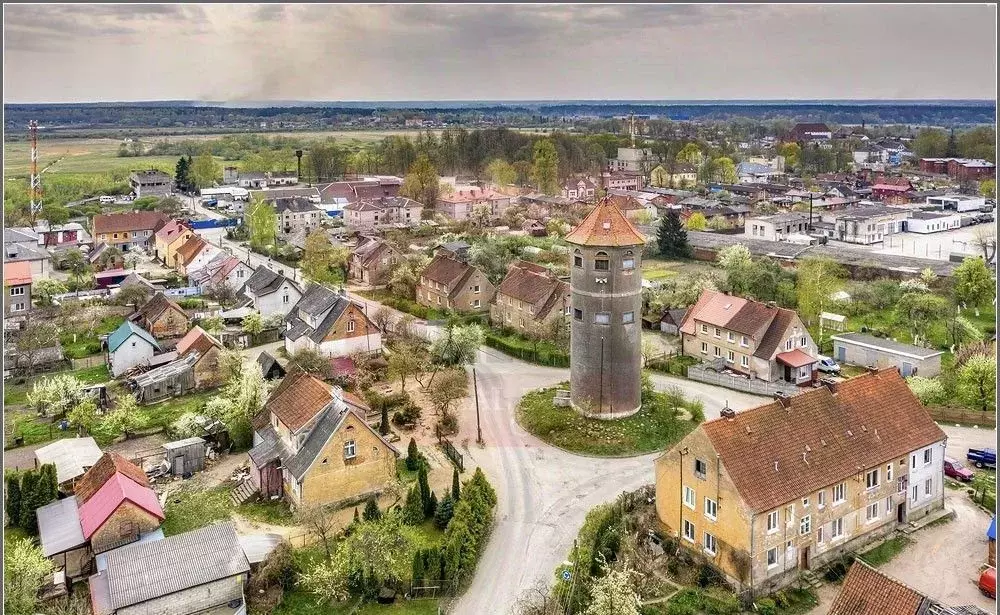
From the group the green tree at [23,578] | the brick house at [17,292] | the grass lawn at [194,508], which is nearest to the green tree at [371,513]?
the grass lawn at [194,508]

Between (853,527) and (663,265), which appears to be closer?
(853,527)

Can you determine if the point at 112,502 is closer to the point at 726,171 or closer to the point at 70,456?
the point at 70,456

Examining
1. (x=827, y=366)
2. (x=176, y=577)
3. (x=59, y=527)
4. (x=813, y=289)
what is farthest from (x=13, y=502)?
(x=813, y=289)

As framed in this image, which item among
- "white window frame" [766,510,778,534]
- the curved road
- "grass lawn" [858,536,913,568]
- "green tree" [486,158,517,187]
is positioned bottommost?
"grass lawn" [858,536,913,568]

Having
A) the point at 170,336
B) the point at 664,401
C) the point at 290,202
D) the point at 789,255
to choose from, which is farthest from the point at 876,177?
the point at 170,336

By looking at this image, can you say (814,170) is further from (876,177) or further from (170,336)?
(170,336)

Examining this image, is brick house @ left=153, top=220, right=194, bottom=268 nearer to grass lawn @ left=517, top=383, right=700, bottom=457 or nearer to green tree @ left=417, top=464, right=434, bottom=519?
grass lawn @ left=517, top=383, right=700, bottom=457

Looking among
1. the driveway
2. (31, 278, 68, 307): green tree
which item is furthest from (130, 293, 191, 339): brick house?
the driveway
